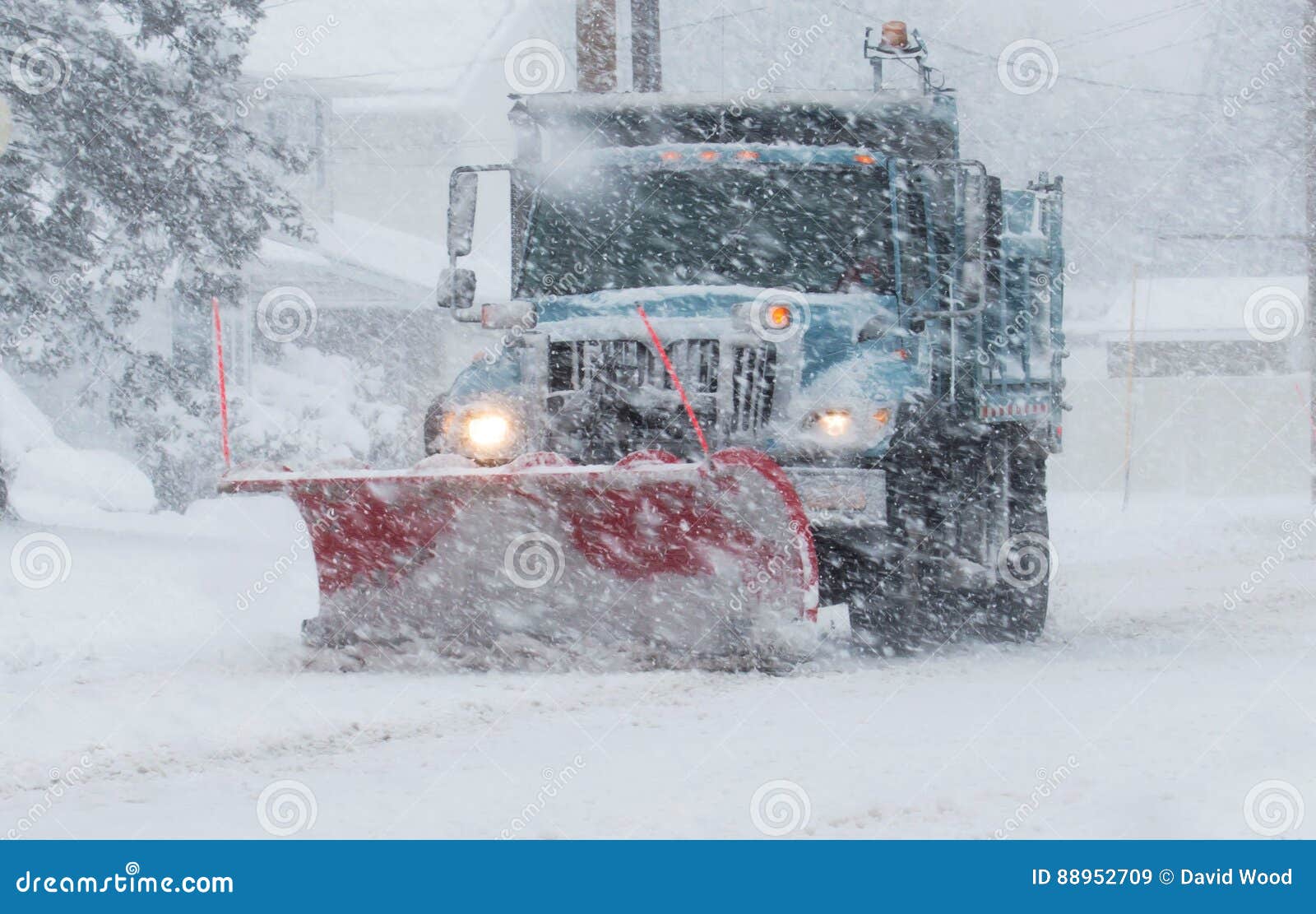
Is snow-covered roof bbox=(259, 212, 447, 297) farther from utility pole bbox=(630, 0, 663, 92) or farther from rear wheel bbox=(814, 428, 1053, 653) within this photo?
rear wheel bbox=(814, 428, 1053, 653)

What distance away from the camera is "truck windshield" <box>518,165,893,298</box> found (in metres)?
8.82

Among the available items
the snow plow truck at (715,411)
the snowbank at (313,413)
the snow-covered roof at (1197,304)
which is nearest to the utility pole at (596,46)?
the snow plow truck at (715,411)

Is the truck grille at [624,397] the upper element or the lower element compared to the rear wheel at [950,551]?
upper

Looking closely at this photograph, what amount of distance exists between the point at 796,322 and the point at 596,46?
628cm

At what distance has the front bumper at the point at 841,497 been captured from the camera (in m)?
7.91

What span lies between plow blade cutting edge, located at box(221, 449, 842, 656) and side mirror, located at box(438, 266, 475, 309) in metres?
1.89

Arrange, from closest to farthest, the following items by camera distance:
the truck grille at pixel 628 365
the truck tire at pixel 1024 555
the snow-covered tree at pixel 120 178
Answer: the truck grille at pixel 628 365 < the truck tire at pixel 1024 555 < the snow-covered tree at pixel 120 178

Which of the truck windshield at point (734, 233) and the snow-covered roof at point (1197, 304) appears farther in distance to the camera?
the snow-covered roof at point (1197, 304)

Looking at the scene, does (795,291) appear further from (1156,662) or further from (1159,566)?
Answer: (1159,566)

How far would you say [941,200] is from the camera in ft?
28.2

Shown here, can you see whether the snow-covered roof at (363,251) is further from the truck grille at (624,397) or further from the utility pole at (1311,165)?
the truck grille at (624,397)

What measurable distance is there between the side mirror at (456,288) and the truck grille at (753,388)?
1988 millimetres

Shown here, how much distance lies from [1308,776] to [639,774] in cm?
204

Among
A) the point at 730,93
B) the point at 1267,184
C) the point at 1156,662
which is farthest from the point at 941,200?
the point at 1267,184
